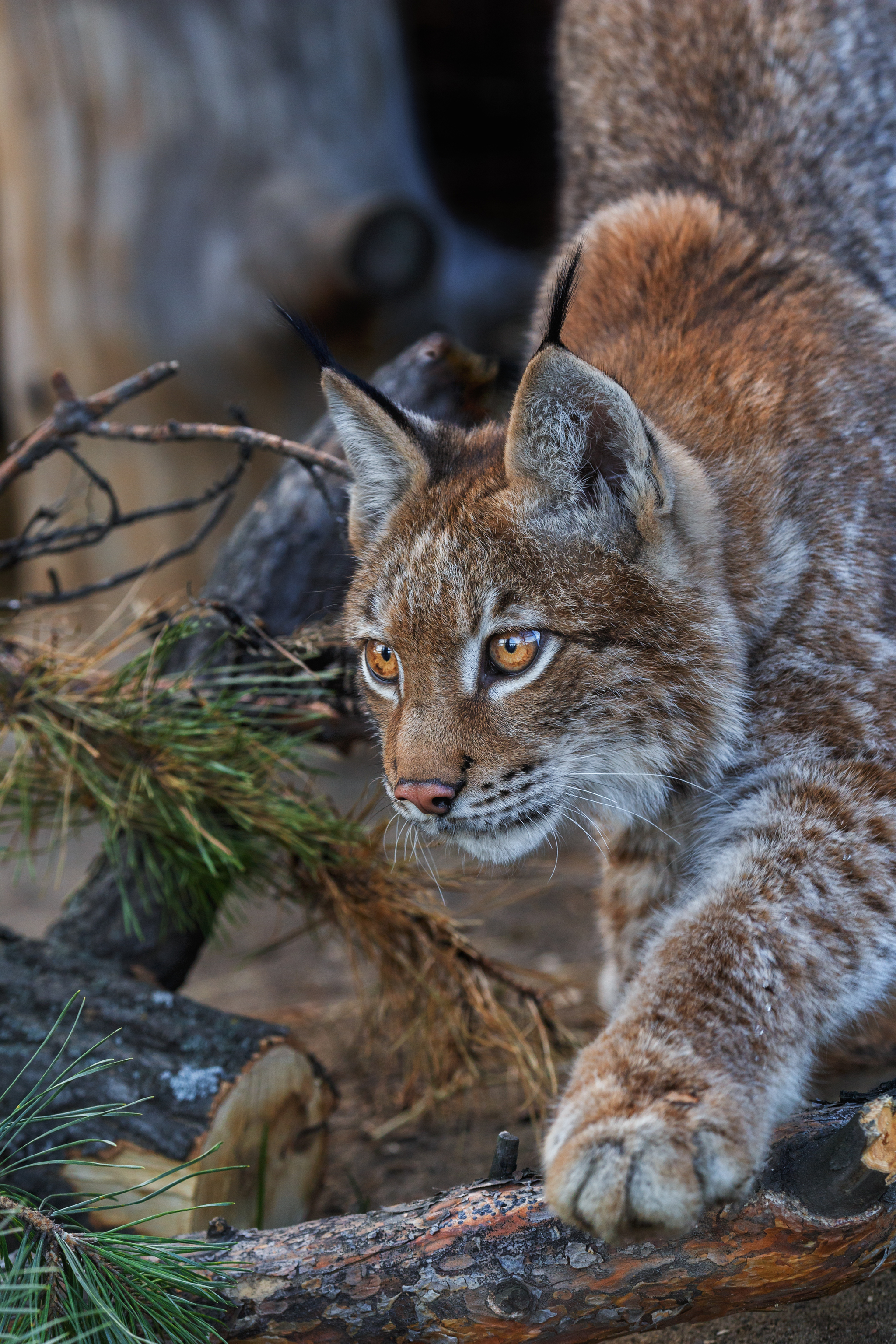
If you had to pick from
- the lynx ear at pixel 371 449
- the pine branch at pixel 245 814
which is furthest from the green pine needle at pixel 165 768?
the lynx ear at pixel 371 449

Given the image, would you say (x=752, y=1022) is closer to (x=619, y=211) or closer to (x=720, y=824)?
(x=720, y=824)

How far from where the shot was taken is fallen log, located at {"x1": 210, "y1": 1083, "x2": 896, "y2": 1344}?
187cm

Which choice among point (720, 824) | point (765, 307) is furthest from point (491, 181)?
point (720, 824)

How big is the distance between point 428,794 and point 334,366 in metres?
0.98

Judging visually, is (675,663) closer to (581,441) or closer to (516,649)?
(516,649)

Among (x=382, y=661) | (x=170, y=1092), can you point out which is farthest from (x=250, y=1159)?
(x=382, y=661)

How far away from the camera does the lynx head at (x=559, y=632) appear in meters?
2.34

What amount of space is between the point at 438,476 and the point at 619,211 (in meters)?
1.28

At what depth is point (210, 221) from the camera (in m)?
6.28

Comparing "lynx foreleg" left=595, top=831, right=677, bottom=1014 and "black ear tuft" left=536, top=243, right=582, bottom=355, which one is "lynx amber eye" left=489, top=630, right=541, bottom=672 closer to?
"black ear tuft" left=536, top=243, right=582, bottom=355

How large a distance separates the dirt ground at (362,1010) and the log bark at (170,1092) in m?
0.23

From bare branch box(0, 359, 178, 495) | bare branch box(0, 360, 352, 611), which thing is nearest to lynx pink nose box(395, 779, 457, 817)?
bare branch box(0, 360, 352, 611)

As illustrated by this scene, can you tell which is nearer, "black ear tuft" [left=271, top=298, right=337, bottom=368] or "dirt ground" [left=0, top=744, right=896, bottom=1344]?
"dirt ground" [left=0, top=744, right=896, bottom=1344]

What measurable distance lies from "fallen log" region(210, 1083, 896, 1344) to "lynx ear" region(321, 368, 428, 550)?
4.84ft
